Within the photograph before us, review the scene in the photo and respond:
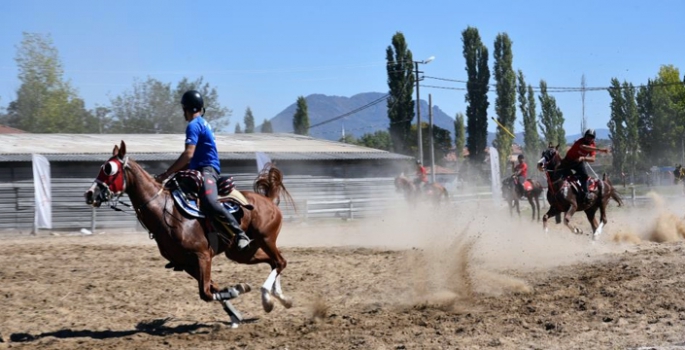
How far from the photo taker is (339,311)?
394 inches

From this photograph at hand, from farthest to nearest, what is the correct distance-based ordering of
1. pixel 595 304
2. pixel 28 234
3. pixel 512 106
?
pixel 512 106
pixel 28 234
pixel 595 304

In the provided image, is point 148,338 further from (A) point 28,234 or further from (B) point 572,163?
(A) point 28,234

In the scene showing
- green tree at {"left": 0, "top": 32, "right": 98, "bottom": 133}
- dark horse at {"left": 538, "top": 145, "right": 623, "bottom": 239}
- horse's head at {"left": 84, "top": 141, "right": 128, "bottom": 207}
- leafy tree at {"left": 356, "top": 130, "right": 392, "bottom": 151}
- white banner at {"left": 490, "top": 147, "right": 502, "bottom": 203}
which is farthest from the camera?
leafy tree at {"left": 356, "top": 130, "right": 392, "bottom": 151}

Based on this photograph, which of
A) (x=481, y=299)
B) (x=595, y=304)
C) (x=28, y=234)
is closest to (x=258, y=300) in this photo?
(x=481, y=299)

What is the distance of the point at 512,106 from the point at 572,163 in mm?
48164

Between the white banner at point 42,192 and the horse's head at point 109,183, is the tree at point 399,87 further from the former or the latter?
the horse's head at point 109,183

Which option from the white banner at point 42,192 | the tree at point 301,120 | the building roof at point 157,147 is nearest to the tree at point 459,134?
the tree at point 301,120

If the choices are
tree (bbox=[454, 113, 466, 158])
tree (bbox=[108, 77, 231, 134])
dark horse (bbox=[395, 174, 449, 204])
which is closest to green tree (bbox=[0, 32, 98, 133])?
tree (bbox=[108, 77, 231, 134])

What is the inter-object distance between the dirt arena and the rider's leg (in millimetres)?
1112

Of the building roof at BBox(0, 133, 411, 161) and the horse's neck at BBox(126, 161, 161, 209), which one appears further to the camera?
the building roof at BBox(0, 133, 411, 161)

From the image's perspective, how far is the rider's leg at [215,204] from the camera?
29.6ft

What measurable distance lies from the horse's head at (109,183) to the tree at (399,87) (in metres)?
53.3

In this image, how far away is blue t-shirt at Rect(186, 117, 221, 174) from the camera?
354 inches

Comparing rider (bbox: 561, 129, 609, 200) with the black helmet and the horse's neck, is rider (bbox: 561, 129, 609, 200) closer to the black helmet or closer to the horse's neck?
the black helmet
